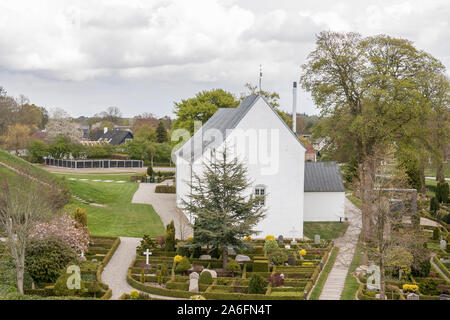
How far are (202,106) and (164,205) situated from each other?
59.3 ft

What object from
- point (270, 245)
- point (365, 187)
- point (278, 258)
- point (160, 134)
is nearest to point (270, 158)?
point (270, 245)

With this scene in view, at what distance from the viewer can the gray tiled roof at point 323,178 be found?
1612 inches

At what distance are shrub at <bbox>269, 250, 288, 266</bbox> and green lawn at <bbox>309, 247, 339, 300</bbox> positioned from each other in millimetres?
2341

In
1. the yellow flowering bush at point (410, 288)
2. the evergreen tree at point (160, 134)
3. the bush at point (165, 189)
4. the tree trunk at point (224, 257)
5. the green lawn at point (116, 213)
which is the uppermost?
the evergreen tree at point (160, 134)

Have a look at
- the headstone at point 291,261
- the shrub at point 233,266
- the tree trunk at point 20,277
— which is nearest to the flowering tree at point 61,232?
the tree trunk at point 20,277

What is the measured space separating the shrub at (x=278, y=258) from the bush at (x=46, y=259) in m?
11.3

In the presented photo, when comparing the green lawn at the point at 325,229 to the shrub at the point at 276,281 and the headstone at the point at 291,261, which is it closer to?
the headstone at the point at 291,261

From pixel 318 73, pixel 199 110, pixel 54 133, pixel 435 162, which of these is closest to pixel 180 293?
pixel 318 73

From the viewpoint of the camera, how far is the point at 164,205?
46.2 meters

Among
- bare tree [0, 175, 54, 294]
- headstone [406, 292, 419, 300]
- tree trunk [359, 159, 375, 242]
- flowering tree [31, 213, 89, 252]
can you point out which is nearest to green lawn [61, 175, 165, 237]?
flowering tree [31, 213, 89, 252]

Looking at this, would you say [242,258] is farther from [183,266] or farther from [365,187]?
[365,187]

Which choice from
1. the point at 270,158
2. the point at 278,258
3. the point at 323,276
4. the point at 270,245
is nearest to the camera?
the point at 323,276

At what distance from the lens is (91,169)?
76.9 metres
